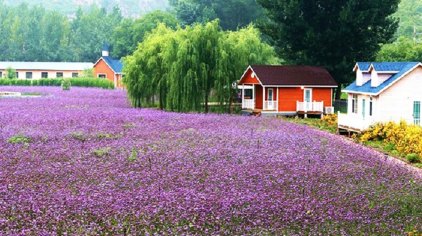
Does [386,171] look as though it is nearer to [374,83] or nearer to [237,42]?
[374,83]

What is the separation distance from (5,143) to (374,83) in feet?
63.3

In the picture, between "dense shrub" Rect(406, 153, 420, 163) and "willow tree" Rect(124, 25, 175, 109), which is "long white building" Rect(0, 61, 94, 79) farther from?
"dense shrub" Rect(406, 153, 420, 163)

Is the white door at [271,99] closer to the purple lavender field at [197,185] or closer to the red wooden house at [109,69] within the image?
the purple lavender field at [197,185]

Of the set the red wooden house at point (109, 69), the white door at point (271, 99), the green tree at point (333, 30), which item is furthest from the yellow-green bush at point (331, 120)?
the red wooden house at point (109, 69)

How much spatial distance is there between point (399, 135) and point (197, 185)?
15.2 m

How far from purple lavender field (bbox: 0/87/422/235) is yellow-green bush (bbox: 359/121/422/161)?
2385 millimetres

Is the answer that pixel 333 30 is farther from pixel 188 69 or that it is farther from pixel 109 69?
pixel 109 69

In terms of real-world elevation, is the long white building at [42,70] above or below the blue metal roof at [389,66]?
above

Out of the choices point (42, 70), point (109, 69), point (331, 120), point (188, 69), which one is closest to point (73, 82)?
point (109, 69)

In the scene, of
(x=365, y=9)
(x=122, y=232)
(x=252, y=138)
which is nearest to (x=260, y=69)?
(x=365, y=9)

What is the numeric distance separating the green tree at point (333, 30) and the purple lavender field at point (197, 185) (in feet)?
80.2

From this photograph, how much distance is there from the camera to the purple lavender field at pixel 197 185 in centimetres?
1184

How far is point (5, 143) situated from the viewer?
73.3 ft

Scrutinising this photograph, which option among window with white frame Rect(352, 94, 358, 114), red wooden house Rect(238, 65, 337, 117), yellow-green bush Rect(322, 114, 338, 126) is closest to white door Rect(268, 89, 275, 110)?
red wooden house Rect(238, 65, 337, 117)
